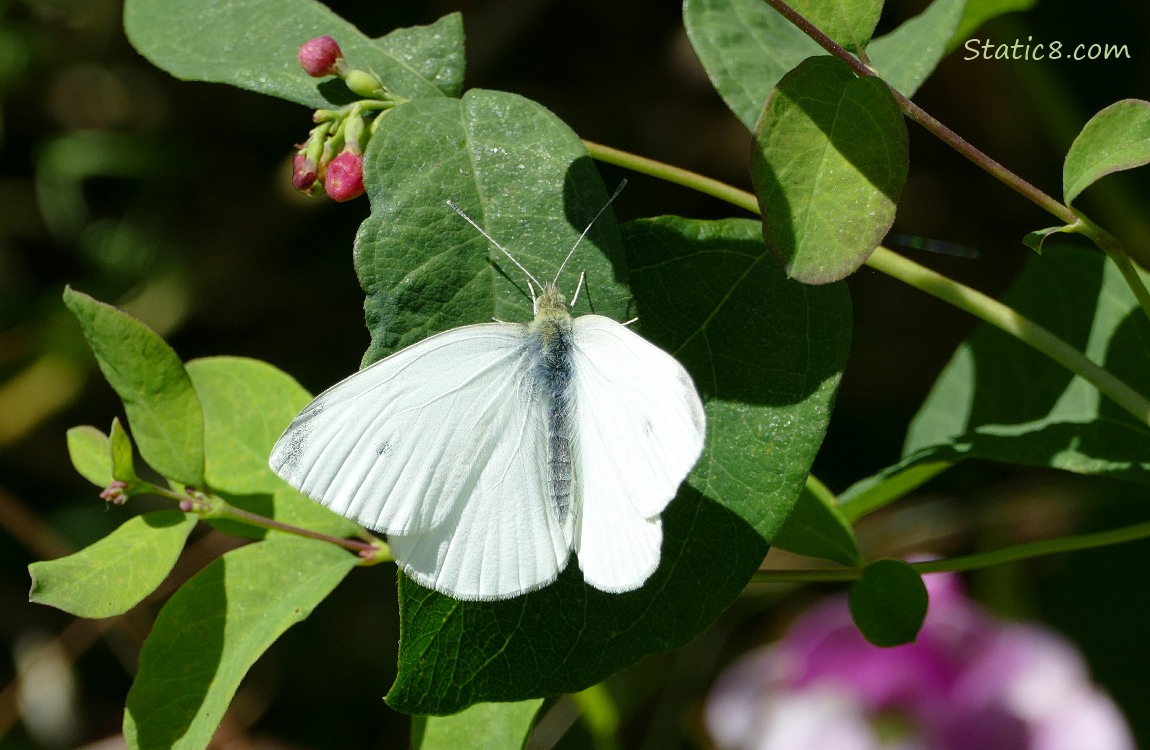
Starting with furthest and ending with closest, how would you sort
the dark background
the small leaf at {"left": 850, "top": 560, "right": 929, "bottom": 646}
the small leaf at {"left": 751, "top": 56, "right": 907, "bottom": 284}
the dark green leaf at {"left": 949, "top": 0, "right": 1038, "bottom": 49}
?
the dark background < the dark green leaf at {"left": 949, "top": 0, "right": 1038, "bottom": 49} < the small leaf at {"left": 850, "top": 560, "right": 929, "bottom": 646} < the small leaf at {"left": 751, "top": 56, "right": 907, "bottom": 284}

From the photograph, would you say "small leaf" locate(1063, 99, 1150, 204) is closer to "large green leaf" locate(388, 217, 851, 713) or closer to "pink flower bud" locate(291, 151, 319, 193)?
"large green leaf" locate(388, 217, 851, 713)

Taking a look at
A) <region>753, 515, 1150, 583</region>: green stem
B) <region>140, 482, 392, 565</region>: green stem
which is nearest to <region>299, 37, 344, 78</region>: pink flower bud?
<region>140, 482, 392, 565</region>: green stem

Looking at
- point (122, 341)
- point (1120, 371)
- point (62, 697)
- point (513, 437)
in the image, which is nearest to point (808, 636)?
point (1120, 371)

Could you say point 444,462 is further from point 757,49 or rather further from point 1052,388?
point 1052,388

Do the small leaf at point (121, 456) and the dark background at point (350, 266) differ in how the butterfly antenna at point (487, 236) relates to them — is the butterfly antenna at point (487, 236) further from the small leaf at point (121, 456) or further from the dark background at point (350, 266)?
the dark background at point (350, 266)

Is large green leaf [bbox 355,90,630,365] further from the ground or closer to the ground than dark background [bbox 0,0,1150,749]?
further from the ground

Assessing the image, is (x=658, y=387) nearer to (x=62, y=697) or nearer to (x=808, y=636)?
(x=808, y=636)

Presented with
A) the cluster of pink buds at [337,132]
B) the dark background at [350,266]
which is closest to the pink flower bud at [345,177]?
the cluster of pink buds at [337,132]
